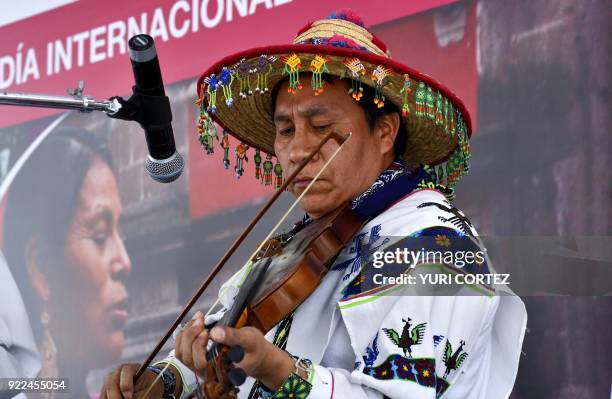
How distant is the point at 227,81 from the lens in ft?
8.30

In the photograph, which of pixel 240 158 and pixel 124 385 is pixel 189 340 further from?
pixel 240 158

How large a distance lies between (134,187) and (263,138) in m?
1.12

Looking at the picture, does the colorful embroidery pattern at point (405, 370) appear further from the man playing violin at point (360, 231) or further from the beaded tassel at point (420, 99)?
the beaded tassel at point (420, 99)

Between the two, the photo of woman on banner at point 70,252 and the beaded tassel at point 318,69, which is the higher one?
the photo of woman on banner at point 70,252

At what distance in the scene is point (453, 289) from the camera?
204cm

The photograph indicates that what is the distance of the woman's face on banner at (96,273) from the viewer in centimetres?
374

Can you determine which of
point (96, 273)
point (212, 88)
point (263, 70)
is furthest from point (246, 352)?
point (96, 273)

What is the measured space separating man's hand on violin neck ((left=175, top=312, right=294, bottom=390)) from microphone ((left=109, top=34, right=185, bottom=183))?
16.7 inches

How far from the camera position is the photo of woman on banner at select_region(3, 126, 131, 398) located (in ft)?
12.4

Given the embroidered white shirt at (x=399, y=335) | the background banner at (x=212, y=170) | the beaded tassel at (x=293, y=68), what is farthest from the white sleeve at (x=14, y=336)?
the beaded tassel at (x=293, y=68)

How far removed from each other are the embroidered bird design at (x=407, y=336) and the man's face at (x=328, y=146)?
1.59 ft

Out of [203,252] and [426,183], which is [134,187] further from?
[426,183]

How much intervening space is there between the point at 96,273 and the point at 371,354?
2106 mm

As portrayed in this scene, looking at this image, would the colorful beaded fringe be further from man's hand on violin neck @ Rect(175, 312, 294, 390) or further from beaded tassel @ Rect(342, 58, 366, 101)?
man's hand on violin neck @ Rect(175, 312, 294, 390)
